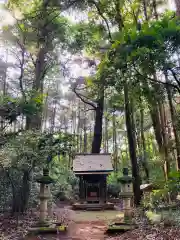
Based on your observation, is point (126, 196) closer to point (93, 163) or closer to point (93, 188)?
point (93, 188)

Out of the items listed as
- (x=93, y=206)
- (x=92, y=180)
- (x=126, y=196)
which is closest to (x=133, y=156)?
(x=126, y=196)

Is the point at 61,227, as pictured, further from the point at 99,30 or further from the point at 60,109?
the point at 60,109

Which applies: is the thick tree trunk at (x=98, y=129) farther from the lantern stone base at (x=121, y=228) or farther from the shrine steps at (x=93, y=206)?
the lantern stone base at (x=121, y=228)

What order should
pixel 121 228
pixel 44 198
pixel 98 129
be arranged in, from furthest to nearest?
pixel 98 129, pixel 44 198, pixel 121 228

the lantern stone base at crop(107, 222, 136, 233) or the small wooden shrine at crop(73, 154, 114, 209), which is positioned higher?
the small wooden shrine at crop(73, 154, 114, 209)

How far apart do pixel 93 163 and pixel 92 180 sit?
1.01 metres

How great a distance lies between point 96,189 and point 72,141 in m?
7.16

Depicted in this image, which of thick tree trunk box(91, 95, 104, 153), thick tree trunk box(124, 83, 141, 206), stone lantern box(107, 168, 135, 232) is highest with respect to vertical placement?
thick tree trunk box(91, 95, 104, 153)

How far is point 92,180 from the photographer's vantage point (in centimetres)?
1451

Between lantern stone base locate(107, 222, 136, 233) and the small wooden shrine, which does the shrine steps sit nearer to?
the small wooden shrine

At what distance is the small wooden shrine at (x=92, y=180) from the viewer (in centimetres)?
1385

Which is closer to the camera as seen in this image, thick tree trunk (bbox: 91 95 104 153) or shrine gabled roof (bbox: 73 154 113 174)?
shrine gabled roof (bbox: 73 154 113 174)

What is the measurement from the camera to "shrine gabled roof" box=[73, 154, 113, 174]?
46.2 feet

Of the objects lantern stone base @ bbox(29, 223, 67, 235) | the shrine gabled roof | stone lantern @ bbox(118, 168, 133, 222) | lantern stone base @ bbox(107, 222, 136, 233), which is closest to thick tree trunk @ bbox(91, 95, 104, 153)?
the shrine gabled roof
